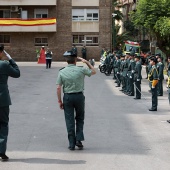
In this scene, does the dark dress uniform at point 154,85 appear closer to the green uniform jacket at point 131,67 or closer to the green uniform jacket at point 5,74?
the green uniform jacket at point 131,67

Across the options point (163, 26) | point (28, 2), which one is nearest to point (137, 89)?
point (163, 26)

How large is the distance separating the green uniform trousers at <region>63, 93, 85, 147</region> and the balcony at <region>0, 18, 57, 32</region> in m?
44.8

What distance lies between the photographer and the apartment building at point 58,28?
5444cm

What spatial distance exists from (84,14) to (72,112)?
46.0 m

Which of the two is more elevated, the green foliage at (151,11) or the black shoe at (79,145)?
the green foliage at (151,11)

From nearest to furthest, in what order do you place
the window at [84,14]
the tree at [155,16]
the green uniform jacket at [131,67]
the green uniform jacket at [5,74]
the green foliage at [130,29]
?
1. the green uniform jacket at [5,74]
2. the green uniform jacket at [131,67]
3. the tree at [155,16]
4. the window at [84,14]
5. the green foliage at [130,29]

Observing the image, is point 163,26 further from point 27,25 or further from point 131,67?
point 27,25

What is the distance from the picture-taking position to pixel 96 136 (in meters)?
11.4

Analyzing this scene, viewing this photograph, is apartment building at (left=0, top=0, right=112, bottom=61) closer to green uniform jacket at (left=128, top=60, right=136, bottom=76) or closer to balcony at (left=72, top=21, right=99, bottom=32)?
balcony at (left=72, top=21, right=99, bottom=32)

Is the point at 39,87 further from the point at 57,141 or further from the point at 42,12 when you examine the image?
the point at 42,12

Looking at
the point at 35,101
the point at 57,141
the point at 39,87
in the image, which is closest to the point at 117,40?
the point at 39,87

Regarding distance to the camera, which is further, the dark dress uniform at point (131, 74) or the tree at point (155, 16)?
the tree at point (155, 16)

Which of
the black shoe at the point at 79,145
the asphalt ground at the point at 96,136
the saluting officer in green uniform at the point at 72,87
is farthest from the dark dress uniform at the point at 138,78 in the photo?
the saluting officer in green uniform at the point at 72,87

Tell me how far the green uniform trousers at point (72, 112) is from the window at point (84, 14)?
45.7m
